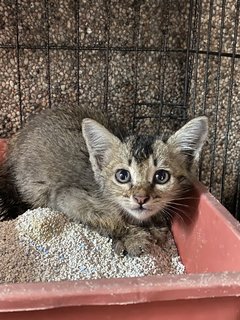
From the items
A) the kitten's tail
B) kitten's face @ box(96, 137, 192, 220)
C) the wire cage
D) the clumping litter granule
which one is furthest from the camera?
the wire cage

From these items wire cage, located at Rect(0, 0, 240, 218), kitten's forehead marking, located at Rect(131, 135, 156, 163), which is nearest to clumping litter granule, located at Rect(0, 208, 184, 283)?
kitten's forehead marking, located at Rect(131, 135, 156, 163)

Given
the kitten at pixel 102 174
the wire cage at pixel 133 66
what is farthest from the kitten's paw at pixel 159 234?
the wire cage at pixel 133 66

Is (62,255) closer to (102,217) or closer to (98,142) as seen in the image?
(102,217)

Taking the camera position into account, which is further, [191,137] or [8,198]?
[8,198]

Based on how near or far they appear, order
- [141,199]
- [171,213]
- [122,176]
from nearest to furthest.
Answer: [141,199]
[122,176]
[171,213]

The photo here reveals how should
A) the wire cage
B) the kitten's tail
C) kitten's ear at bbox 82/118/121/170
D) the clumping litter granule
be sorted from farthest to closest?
1. the wire cage
2. the kitten's tail
3. kitten's ear at bbox 82/118/121/170
4. the clumping litter granule

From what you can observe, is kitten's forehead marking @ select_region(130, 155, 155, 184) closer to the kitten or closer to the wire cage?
the kitten

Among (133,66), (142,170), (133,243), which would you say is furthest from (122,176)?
(133,66)

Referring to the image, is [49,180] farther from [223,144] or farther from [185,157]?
[223,144]
